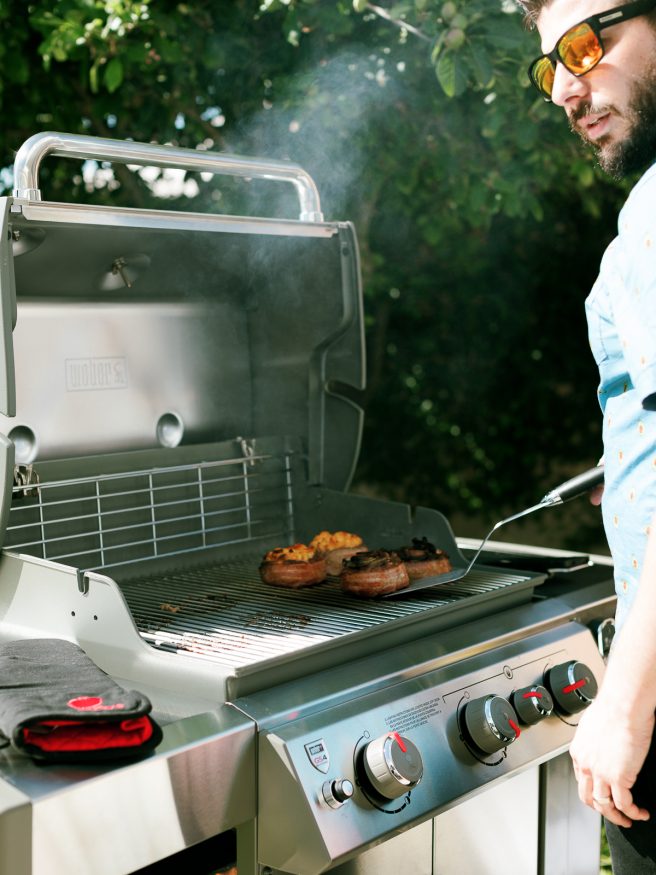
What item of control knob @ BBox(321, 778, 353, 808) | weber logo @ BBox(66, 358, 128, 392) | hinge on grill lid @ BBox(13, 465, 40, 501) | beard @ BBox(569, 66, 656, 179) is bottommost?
control knob @ BBox(321, 778, 353, 808)

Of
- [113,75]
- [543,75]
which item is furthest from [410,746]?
[113,75]

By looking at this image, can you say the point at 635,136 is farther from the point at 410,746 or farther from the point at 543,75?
the point at 410,746

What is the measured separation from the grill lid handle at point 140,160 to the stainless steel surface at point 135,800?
2.77 feet

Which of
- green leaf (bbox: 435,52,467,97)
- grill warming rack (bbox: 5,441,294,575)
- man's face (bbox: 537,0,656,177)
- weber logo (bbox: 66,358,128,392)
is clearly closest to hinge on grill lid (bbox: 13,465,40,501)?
grill warming rack (bbox: 5,441,294,575)

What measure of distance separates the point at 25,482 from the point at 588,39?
1.15 metres

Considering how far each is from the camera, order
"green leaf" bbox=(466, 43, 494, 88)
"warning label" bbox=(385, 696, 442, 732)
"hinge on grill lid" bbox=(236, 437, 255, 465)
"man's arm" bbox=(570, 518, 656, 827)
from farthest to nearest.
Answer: "green leaf" bbox=(466, 43, 494, 88), "hinge on grill lid" bbox=(236, 437, 255, 465), "warning label" bbox=(385, 696, 442, 732), "man's arm" bbox=(570, 518, 656, 827)

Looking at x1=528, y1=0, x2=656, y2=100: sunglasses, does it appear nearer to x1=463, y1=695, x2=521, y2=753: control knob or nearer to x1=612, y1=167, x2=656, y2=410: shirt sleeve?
x1=612, y1=167, x2=656, y2=410: shirt sleeve

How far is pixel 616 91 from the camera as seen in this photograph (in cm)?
130

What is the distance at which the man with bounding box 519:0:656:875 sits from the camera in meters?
1.19

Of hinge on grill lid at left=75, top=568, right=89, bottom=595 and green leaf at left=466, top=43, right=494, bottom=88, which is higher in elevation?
green leaf at left=466, top=43, right=494, bottom=88

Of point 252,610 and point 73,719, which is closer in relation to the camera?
point 73,719

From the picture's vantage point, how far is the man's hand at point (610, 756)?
1.20 m

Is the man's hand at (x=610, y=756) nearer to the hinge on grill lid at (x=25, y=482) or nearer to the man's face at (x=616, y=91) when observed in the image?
the man's face at (x=616, y=91)

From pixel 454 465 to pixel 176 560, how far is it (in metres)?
4.36
